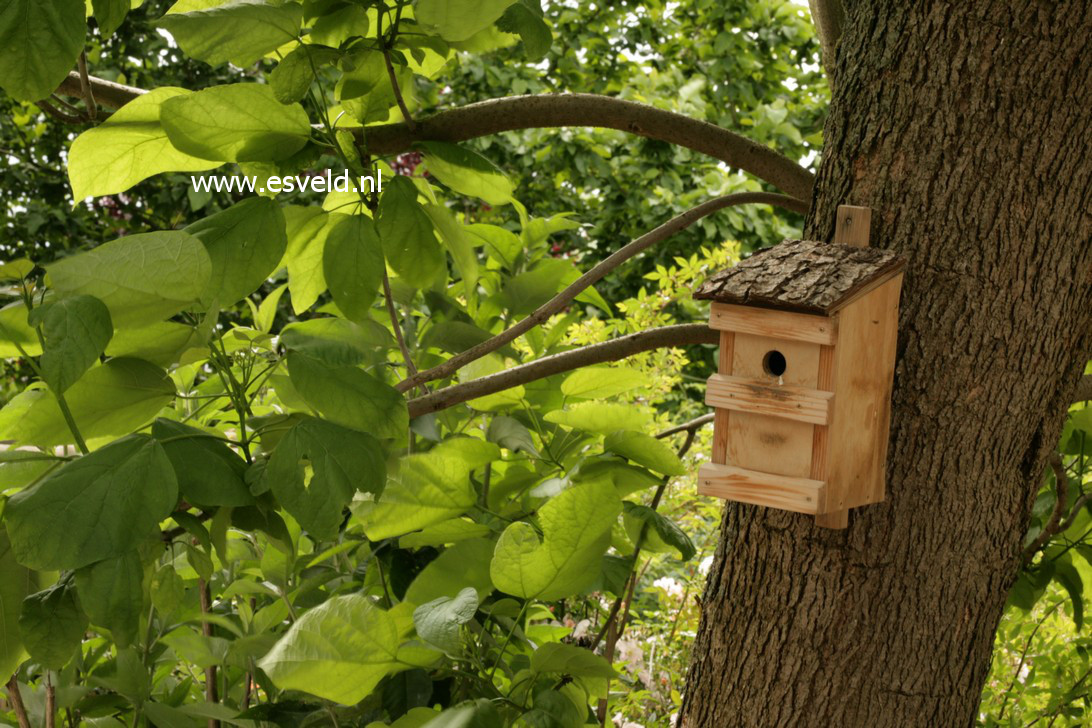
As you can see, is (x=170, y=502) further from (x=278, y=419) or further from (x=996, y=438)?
(x=996, y=438)

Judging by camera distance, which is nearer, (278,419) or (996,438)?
(278,419)

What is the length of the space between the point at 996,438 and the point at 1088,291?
18 cm

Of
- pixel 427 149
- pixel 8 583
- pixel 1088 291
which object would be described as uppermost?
pixel 427 149

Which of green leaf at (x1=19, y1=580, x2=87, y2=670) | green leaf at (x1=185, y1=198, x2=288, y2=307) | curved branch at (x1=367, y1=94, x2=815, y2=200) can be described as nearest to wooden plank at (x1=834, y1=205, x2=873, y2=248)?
curved branch at (x1=367, y1=94, x2=815, y2=200)

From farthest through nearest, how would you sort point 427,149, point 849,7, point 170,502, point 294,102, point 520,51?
point 520,51
point 849,7
point 427,149
point 294,102
point 170,502

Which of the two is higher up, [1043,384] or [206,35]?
[206,35]

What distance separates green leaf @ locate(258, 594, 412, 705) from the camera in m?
0.81

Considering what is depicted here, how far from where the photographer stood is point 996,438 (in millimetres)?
1035

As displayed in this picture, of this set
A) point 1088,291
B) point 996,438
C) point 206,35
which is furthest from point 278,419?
point 1088,291

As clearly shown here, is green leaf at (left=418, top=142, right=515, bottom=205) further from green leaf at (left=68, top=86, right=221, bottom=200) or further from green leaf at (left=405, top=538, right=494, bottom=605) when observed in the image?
green leaf at (left=405, top=538, right=494, bottom=605)

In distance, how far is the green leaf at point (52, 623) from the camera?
2.47 ft

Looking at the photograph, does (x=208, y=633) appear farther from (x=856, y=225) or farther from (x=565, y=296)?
(x=856, y=225)

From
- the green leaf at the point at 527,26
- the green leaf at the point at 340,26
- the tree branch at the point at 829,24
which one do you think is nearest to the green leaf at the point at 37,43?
the green leaf at the point at 340,26

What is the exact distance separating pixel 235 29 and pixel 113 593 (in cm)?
42
